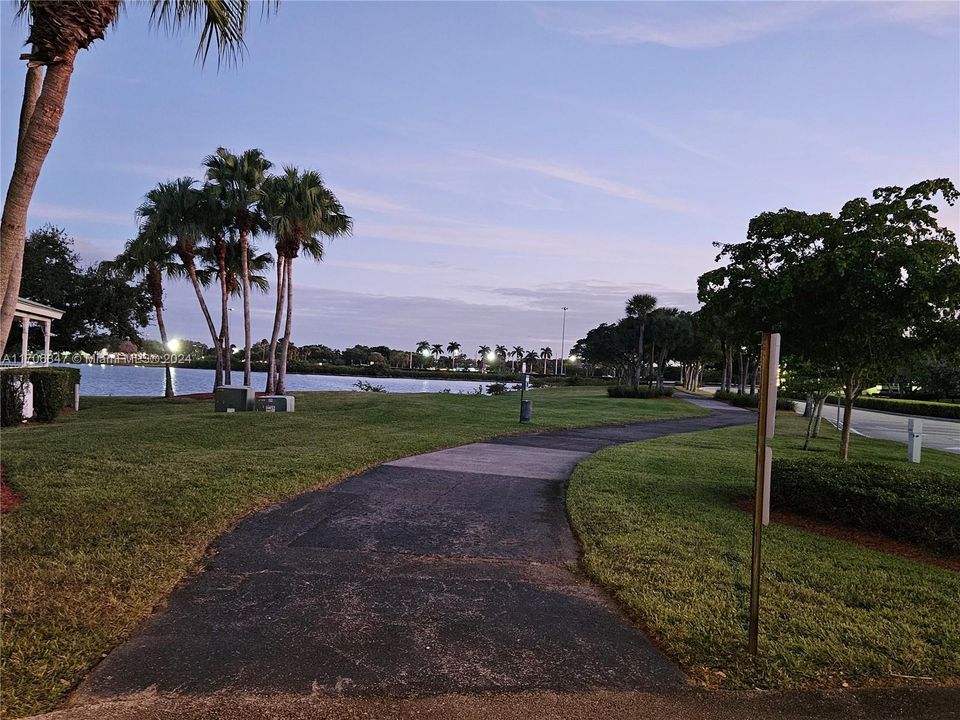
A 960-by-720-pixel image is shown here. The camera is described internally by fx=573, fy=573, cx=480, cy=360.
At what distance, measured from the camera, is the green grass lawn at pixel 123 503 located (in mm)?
3389

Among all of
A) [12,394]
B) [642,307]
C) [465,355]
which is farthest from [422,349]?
[12,394]

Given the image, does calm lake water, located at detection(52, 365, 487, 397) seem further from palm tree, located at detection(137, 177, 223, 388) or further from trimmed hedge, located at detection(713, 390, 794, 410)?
trimmed hedge, located at detection(713, 390, 794, 410)

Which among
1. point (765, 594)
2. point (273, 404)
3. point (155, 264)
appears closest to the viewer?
point (765, 594)

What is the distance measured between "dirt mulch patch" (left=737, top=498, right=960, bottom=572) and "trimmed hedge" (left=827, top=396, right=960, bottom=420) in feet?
118

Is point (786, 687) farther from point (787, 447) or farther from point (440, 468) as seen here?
point (787, 447)

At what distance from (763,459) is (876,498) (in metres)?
3.86

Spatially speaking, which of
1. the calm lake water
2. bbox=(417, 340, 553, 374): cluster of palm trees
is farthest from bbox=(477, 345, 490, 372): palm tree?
the calm lake water

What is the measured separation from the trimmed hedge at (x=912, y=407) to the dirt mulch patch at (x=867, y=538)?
36065 mm

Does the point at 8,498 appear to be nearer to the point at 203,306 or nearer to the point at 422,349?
the point at 203,306

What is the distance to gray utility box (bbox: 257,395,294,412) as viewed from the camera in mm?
19062

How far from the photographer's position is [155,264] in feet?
94.9

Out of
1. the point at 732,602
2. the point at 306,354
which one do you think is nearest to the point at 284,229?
the point at 732,602

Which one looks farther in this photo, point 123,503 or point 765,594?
point 123,503

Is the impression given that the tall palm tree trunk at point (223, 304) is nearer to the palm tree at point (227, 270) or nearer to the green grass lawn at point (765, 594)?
the palm tree at point (227, 270)
